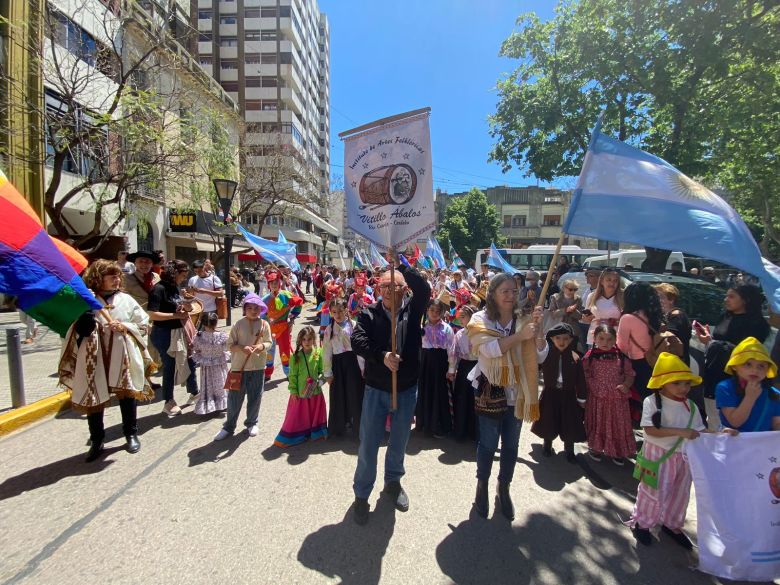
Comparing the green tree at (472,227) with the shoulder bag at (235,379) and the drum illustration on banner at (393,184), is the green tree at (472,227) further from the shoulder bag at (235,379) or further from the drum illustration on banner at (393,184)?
the drum illustration on banner at (393,184)

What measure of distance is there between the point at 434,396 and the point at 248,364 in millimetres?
2091

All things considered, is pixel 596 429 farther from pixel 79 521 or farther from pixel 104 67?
pixel 104 67

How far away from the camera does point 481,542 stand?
2.83 meters

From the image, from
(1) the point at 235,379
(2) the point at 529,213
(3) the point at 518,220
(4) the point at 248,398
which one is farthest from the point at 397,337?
(3) the point at 518,220

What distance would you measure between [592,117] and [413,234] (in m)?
12.3

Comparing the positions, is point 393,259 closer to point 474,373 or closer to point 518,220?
point 474,373

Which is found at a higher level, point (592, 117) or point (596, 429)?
point (592, 117)

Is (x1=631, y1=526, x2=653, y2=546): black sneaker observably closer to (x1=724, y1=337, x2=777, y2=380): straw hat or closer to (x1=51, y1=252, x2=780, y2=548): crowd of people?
(x1=51, y1=252, x2=780, y2=548): crowd of people

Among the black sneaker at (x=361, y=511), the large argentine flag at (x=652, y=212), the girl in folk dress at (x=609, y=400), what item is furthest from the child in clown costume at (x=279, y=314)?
the large argentine flag at (x=652, y=212)

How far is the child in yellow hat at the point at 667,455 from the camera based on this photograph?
278cm

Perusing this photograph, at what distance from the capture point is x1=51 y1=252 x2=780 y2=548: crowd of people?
2826 millimetres

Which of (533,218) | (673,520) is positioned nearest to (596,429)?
(673,520)

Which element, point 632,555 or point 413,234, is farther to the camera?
point 413,234

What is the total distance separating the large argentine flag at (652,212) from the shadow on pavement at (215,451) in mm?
3772
